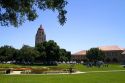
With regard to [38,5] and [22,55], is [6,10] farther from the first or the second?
[22,55]

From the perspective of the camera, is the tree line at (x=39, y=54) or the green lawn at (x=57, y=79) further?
the tree line at (x=39, y=54)

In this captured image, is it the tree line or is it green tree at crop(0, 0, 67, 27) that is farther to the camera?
the tree line

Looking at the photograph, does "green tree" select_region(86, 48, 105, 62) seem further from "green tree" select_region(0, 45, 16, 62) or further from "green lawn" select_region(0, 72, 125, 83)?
"green lawn" select_region(0, 72, 125, 83)

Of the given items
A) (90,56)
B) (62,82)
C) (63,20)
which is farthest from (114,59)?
(63,20)

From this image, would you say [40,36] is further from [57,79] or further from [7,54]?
[57,79]

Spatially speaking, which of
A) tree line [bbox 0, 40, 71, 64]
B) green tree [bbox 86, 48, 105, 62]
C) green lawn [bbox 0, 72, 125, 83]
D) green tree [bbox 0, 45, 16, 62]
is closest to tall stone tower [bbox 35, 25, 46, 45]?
green tree [bbox 86, 48, 105, 62]

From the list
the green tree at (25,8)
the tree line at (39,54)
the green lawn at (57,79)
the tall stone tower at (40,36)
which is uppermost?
the tall stone tower at (40,36)

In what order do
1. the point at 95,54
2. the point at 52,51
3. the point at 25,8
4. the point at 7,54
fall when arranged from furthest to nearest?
the point at 95,54 < the point at 7,54 < the point at 52,51 < the point at 25,8

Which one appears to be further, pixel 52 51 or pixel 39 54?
pixel 39 54

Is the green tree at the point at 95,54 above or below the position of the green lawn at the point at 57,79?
above

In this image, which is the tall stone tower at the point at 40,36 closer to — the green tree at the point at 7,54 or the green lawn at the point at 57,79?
the green tree at the point at 7,54

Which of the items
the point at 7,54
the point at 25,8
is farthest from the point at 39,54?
the point at 25,8

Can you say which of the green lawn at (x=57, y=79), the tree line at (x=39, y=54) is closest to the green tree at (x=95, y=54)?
the tree line at (x=39, y=54)

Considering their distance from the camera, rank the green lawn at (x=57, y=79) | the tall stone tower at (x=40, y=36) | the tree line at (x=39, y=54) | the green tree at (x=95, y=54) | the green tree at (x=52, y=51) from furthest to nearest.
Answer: the tall stone tower at (x=40, y=36) < the green tree at (x=95, y=54) < the tree line at (x=39, y=54) < the green tree at (x=52, y=51) < the green lawn at (x=57, y=79)
